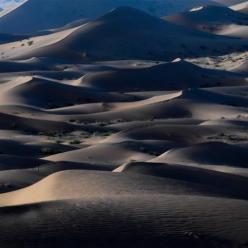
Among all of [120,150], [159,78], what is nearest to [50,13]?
[159,78]

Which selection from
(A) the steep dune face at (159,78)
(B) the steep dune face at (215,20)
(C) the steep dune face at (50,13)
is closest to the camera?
(A) the steep dune face at (159,78)

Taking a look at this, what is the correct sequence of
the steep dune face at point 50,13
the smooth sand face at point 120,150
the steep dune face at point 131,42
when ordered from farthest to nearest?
the steep dune face at point 50,13 → the steep dune face at point 131,42 → the smooth sand face at point 120,150

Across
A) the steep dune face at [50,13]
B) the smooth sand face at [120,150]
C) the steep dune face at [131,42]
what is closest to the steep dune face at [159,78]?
the smooth sand face at [120,150]

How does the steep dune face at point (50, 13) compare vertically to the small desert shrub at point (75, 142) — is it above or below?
below

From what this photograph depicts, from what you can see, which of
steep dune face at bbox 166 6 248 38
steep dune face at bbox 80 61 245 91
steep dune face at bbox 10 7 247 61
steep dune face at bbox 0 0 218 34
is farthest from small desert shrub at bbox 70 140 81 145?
steep dune face at bbox 0 0 218 34

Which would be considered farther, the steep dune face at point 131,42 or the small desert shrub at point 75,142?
the steep dune face at point 131,42

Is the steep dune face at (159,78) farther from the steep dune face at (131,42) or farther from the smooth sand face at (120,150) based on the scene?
the steep dune face at (131,42)

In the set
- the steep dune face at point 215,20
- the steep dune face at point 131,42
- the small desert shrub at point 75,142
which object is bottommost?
the steep dune face at point 215,20

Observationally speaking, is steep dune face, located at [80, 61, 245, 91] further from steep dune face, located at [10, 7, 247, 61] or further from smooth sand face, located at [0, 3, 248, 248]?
steep dune face, located at [10, 7, 247, 61]

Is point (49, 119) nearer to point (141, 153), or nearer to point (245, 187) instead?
point (141, 153)
